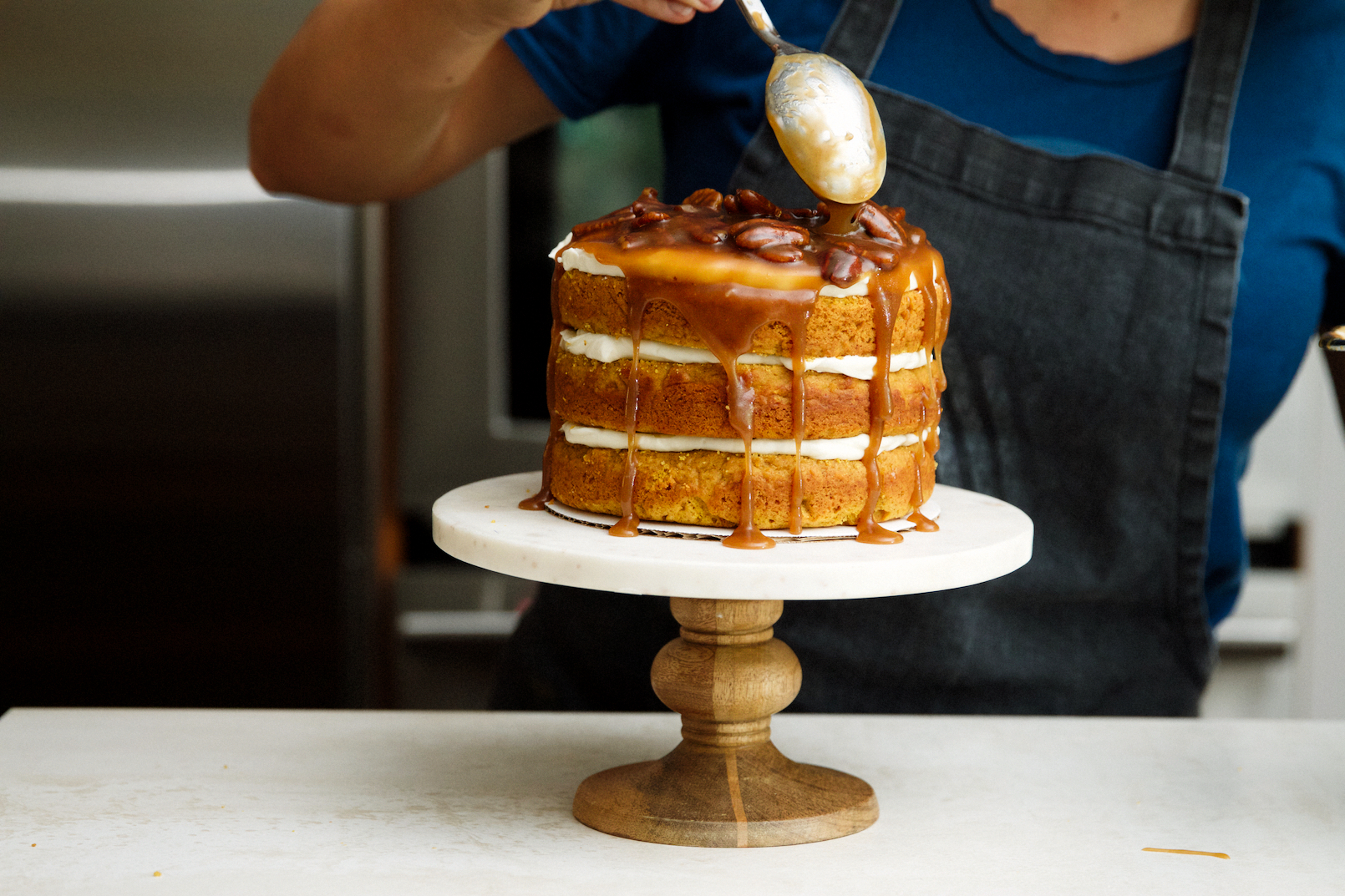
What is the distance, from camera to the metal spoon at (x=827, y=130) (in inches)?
36.0

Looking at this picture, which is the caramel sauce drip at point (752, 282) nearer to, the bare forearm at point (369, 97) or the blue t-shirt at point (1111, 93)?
the bare forearm at point (369, 97)

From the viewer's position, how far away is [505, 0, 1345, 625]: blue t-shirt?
1.27 m

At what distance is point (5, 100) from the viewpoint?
6.51 feet

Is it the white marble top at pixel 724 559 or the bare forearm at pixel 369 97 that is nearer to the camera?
the white marble top at pixel 724 559

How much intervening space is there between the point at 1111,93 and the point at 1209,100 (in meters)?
0.09

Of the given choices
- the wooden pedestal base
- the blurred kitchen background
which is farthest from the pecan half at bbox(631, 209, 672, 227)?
the blurred kitchen background

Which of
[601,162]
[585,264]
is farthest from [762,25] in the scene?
[601,162]

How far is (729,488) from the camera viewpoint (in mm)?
890

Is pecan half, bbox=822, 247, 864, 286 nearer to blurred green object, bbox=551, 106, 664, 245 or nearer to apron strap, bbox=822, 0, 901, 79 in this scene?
apron strap, bbox=822, 0, 901, 79

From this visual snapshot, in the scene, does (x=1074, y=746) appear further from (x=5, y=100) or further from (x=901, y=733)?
(x=5, y=100)

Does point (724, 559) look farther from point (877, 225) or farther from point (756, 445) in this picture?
point (877, 225)

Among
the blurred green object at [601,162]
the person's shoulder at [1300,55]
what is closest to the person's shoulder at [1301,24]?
the person's shoulder at [1300,55]

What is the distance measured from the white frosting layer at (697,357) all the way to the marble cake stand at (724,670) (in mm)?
117

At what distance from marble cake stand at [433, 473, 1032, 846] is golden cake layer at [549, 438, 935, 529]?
0.11 feet
